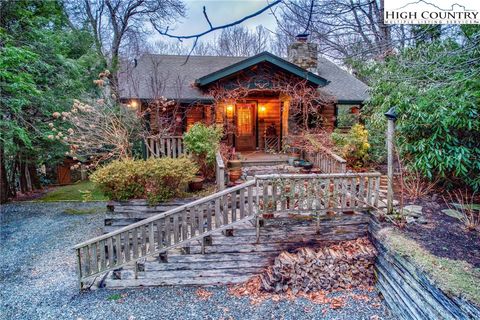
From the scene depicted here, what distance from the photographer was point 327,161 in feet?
24.9

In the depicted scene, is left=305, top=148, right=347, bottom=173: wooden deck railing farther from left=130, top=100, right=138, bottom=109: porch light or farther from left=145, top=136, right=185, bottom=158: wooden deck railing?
left=130, top=100, right=138, bottom=109: porch light

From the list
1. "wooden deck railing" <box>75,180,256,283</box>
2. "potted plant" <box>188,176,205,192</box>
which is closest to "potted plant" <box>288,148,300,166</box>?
"potted plant" <box>188,176,205,192</box>

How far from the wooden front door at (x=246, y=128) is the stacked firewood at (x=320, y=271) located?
6.97 meters

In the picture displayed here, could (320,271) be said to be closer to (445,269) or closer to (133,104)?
(445,269)

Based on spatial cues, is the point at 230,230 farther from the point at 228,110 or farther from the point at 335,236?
the point at 228,110

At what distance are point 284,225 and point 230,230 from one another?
1.09m

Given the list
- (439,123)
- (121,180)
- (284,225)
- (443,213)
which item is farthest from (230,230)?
(439,123)

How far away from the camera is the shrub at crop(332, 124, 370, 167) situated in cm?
792

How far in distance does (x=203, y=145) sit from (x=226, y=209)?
2917mm

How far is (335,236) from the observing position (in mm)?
5652

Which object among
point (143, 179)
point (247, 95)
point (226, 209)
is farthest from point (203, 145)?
point (247, 95)

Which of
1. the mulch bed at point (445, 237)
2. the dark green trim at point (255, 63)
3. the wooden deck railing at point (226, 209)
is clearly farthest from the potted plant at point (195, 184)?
the mulch bed at point (445, 237)

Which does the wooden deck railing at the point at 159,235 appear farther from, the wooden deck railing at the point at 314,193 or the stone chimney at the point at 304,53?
the stone chimney at the point at 304,53

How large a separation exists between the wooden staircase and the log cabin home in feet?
14.8
